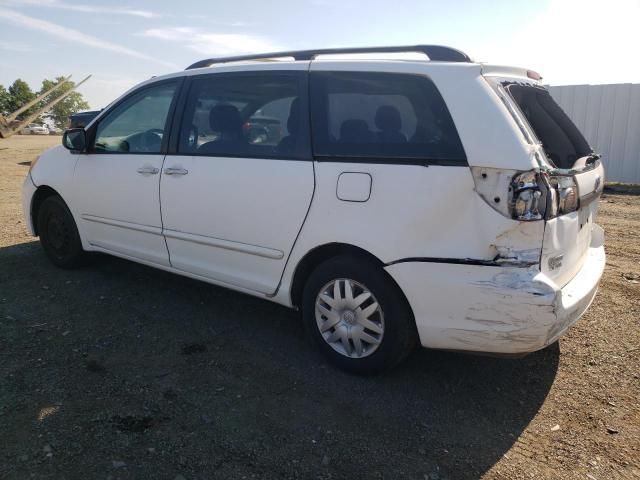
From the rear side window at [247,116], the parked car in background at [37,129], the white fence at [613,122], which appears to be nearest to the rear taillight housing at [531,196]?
the rear side window at [247,116]

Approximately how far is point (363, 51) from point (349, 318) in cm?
172

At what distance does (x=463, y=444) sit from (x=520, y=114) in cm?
175

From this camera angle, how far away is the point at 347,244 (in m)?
3.13

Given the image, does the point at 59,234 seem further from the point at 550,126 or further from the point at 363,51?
the point at 550,126

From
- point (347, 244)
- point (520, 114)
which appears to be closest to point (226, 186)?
point (347, 244)

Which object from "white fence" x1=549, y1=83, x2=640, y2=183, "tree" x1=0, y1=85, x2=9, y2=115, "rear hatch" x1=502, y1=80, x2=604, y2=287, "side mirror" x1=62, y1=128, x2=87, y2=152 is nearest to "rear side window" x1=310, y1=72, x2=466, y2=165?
"rear hatch" x1=502, y1=80, x2=604, y2=287

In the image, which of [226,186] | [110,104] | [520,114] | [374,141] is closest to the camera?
[520,114]

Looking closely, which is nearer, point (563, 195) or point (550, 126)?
point (563, 195)

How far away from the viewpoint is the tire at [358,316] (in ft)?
9.98

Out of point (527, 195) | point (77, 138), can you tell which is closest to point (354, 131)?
point (527, 195)

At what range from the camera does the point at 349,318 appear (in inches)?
128

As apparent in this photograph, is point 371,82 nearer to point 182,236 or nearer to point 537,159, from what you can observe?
point 537,159

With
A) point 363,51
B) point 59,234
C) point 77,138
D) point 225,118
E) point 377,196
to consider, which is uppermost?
point 363,51

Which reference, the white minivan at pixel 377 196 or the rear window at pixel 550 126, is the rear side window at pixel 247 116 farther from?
the rear window at pixel 550 126
